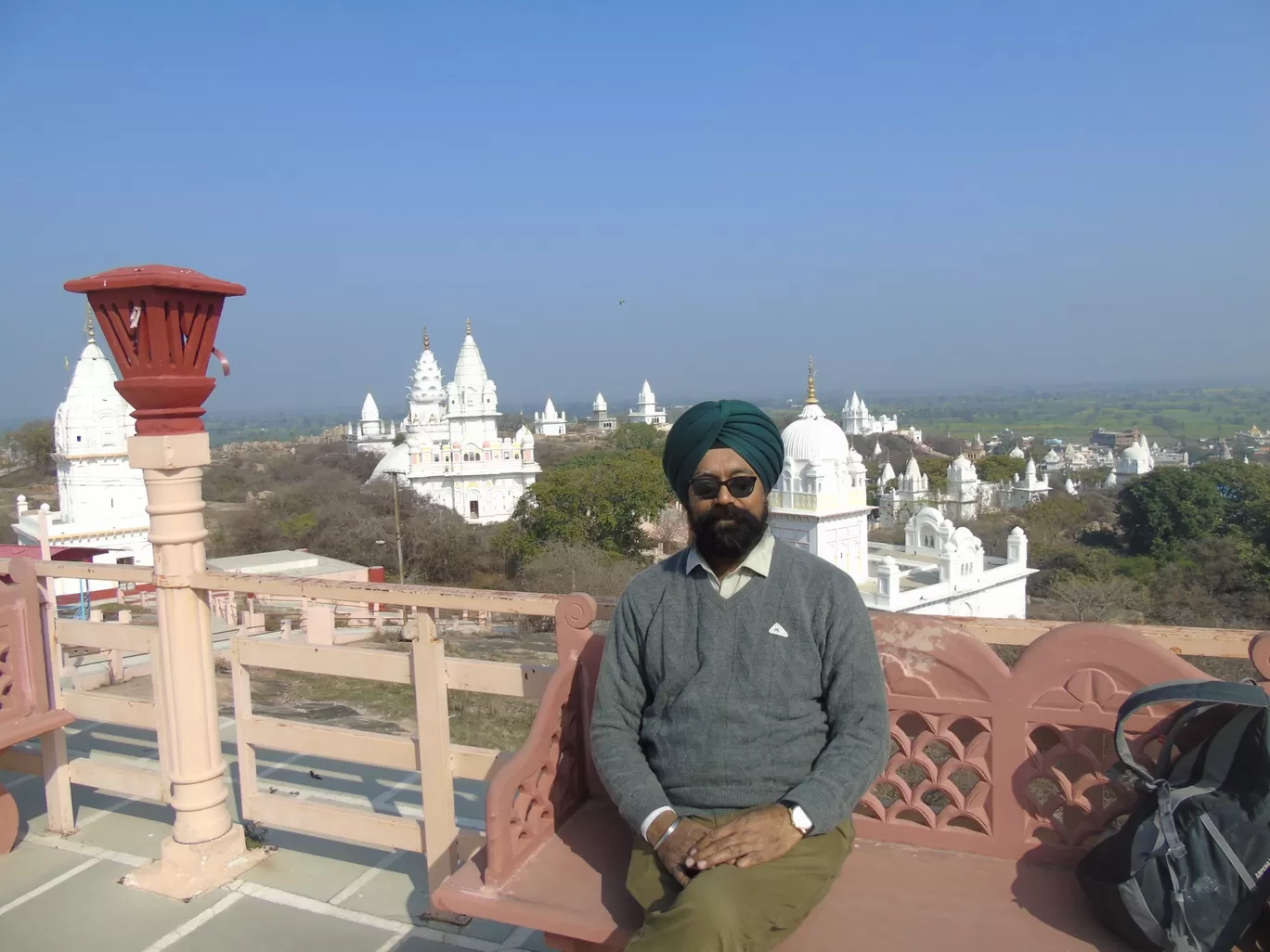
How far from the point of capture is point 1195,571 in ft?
101

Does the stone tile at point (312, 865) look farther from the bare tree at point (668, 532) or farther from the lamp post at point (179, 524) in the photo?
the bare tree at point (668, 532)

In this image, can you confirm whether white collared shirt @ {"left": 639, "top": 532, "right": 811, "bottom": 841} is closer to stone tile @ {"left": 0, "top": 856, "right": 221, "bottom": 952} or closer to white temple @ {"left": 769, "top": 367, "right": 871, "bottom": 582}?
stone tile @ {"left": 0, "top": 856, "right": 221, "bottom": 952}

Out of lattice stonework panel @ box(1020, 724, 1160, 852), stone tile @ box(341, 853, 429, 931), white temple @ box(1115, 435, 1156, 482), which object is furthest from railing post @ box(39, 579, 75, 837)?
Answer: white temple @ box(1115, 435, 1156, 482)

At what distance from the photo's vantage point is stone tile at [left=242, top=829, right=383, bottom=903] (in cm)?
320

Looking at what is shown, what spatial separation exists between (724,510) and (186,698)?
Answer: 2.25 metres

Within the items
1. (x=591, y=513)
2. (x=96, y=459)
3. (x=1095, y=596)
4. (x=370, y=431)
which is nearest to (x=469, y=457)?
(x=591, y=513)

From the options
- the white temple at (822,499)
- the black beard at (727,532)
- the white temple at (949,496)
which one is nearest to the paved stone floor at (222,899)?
the black beard at (727,532)

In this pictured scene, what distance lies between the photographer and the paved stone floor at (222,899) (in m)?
2.88

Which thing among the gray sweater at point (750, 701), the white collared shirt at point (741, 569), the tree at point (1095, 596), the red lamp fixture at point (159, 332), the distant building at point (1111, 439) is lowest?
the distant building at point (1111, 439)

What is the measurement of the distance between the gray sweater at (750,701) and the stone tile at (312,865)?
1.65 meters

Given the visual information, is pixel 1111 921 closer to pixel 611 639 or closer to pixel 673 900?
pixel 673 900

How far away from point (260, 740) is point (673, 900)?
6.69ft

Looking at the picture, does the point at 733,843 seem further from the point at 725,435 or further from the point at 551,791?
the point at 725,435

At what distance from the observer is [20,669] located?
3.51m
